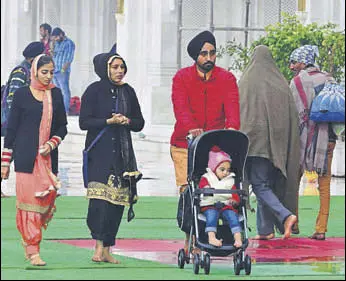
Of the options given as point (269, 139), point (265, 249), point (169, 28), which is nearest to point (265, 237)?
point (265, 249)

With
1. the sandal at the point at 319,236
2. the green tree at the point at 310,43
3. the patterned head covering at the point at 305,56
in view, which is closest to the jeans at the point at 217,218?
the sandal at the point at 319,236

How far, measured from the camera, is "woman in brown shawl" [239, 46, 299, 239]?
44.8 feet

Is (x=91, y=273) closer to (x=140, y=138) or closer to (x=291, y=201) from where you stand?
(x=291, y=201)

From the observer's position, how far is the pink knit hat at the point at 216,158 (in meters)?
11.6

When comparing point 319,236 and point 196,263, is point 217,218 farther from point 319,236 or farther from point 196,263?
point 319,236

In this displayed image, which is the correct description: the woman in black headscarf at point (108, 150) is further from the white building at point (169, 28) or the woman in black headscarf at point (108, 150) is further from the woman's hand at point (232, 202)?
the white building at point (169, 28)

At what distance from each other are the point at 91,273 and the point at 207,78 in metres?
2.04

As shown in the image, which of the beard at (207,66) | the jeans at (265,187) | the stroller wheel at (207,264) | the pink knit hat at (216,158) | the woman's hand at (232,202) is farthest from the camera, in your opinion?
the jeans at (265,187)

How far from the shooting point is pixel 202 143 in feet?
38.5

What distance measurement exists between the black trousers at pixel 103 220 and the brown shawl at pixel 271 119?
2.13 metres

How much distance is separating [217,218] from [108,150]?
106cm

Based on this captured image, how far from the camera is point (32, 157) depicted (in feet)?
38.3

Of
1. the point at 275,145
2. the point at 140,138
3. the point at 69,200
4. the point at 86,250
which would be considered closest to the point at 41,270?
the point at 86,250

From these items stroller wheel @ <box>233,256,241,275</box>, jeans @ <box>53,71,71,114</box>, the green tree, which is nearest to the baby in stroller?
stroller wheel @ <box>233,256,241,275</box>
